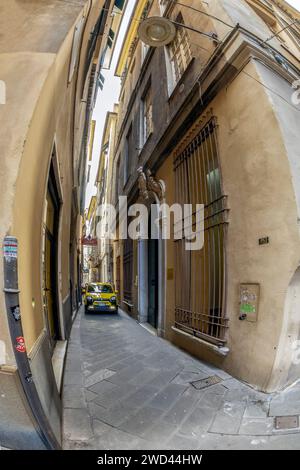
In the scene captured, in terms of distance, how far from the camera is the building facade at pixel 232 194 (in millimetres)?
3863

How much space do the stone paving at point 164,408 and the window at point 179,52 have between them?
6.99m

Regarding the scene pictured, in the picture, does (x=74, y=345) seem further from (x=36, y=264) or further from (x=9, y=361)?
(x=9, y=361)

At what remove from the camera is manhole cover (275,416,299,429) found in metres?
2.89

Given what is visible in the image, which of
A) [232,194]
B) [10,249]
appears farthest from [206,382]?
[10,249]

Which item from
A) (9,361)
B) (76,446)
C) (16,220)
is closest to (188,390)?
(76,446)

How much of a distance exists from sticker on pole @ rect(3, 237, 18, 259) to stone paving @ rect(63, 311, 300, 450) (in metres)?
1.84

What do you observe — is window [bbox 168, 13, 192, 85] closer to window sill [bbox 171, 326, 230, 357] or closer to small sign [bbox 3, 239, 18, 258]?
window sill [bbox 171, 326, 230, 357]

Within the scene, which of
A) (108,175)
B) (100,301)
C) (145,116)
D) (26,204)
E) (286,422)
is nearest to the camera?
(26,204)

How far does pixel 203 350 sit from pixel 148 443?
114 inches

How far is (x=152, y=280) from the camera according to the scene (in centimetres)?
1069

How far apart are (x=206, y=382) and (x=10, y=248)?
3493 millimetres

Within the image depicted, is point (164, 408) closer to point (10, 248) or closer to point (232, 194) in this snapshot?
point (10, 248)

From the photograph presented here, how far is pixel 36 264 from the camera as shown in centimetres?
318

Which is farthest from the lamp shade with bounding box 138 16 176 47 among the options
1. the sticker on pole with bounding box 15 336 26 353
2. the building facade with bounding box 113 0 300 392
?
the sticker on pole with bounding box 15 336 26 353
